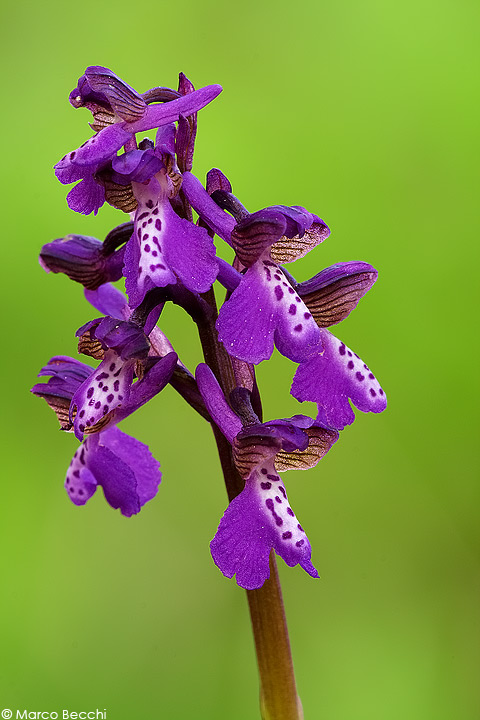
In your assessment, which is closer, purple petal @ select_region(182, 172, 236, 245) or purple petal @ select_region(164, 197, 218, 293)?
purple petal @ select_region(164, 197, 218, 293)

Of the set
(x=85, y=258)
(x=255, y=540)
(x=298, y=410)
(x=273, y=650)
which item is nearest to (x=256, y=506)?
(x=255, y=540)

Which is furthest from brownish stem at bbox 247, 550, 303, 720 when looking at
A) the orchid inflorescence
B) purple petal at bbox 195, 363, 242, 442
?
purple petal at bbox 195, 363, 242, 442

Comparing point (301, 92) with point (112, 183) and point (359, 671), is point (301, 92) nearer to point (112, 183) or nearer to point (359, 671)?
point (359, 671)

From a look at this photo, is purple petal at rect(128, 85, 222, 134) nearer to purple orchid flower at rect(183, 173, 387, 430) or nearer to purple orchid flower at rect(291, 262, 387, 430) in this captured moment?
purple orchid flower at rect(183, 173, 387, 430)

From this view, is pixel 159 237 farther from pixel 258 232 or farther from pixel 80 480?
pixel 80 480

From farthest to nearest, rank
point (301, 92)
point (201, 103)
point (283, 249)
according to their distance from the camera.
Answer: point (301, 92)
point (283, 249)
point (201, 103)

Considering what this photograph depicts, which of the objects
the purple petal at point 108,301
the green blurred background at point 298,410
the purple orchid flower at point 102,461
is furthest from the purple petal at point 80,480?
the green blurred background at point 298,410

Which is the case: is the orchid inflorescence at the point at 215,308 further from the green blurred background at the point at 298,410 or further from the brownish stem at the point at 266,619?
the green blurred background at the point at 298,410

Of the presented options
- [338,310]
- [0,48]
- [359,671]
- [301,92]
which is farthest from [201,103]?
[0,48]
